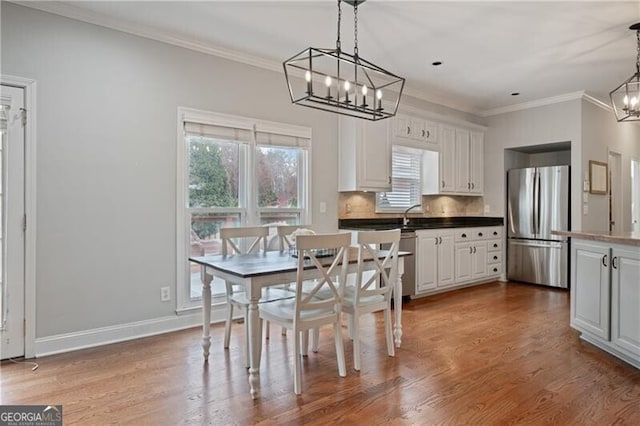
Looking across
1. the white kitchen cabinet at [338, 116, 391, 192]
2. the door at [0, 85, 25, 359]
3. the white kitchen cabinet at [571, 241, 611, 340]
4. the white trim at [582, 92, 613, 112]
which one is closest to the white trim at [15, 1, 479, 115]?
the door at [0, 85, 25, 359]

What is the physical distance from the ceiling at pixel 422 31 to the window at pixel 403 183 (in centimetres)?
115

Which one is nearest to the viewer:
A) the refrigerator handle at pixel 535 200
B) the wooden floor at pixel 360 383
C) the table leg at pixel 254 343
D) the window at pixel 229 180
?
the wooden floor at pixel 360 383

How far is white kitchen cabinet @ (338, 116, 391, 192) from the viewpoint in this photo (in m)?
4.58

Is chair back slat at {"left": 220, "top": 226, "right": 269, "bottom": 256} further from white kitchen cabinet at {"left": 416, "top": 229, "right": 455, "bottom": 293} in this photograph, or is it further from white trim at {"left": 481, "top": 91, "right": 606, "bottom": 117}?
white trim at {"left": 481, "top": 91, "right": 606, "bottom": 117}

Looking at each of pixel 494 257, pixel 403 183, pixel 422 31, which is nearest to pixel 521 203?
pixel 494 257

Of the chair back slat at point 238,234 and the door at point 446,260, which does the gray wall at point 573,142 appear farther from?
the chair back slat at point 238,234

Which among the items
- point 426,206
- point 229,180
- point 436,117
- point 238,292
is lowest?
point 238,292

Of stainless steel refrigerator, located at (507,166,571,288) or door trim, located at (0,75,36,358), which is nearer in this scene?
door trim, located at (0,75,36,358)

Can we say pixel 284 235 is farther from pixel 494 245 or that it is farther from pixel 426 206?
pixel 494 245

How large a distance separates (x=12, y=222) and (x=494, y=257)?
5767mm

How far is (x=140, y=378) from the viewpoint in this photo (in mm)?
2590

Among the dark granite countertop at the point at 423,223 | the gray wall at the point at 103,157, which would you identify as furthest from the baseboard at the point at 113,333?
the dark granite countertop at the point at 423,223

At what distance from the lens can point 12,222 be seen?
2893 millimetres

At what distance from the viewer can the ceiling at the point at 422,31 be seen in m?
3.08
